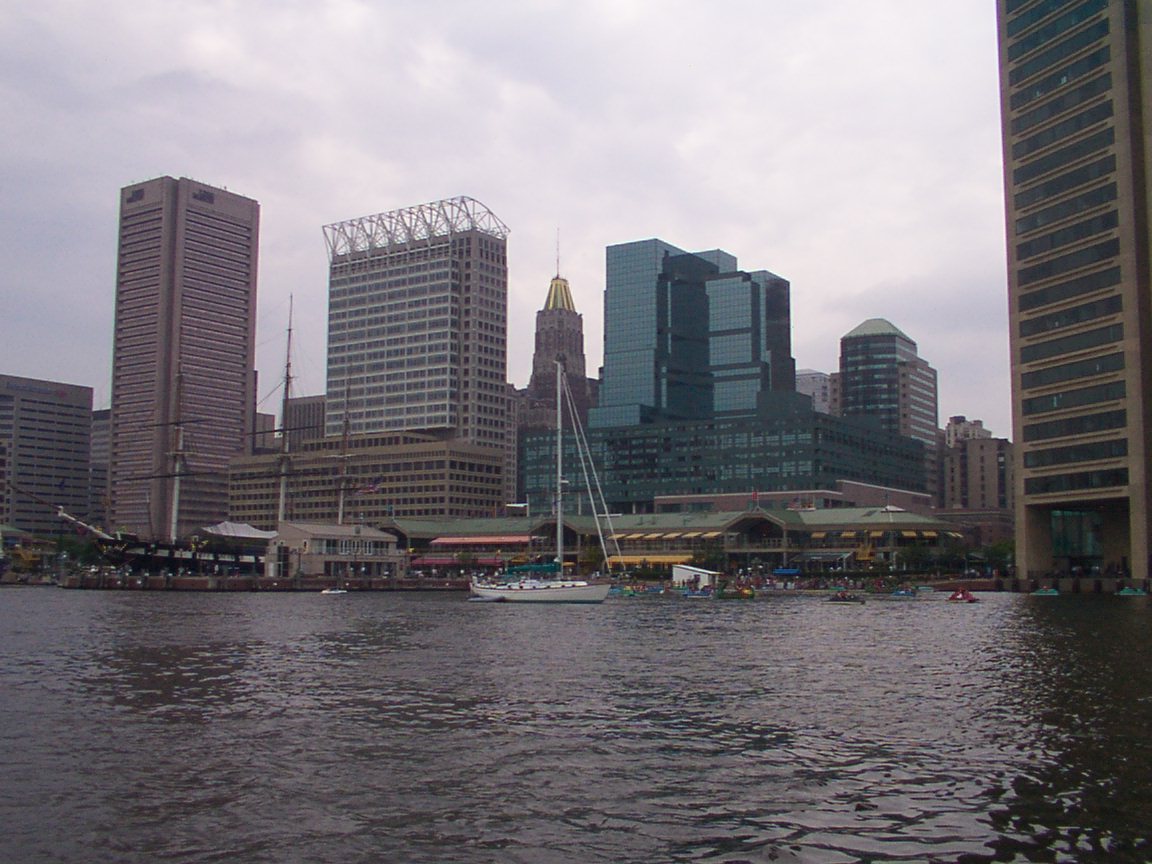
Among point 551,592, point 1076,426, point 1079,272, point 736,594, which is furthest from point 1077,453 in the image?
point 551,592

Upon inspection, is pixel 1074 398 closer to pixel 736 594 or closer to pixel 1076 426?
pixel 1076 426

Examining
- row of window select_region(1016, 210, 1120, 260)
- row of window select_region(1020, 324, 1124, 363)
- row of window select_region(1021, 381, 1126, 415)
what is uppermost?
row of window select_region(1016, 210, 1120, 260)

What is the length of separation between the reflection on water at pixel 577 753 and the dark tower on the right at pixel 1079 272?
76.6 metres

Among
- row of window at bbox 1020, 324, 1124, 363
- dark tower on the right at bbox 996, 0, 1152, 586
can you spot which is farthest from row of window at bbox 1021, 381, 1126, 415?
row of window at bbox 1020, 324, 1124, 363

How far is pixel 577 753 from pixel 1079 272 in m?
123

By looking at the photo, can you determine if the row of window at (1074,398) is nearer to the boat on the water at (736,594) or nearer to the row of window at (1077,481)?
the row of window at (1077,481)

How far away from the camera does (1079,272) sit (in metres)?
134

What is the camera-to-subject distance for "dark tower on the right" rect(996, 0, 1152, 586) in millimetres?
128125

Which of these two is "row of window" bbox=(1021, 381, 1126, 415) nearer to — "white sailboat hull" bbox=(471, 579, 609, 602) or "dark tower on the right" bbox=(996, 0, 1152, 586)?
"dark tower on the right" bbox=(996, 0, 1152, 586)

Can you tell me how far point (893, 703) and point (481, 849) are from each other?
72.9 feet

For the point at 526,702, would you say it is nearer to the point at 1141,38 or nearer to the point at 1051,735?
the point at 1051,735

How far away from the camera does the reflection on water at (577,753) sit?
70.4ft

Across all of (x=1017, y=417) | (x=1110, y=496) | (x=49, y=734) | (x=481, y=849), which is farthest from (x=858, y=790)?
(x=1017, y=417)

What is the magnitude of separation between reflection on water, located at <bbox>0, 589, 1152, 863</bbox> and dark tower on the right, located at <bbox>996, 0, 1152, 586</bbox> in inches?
3017
